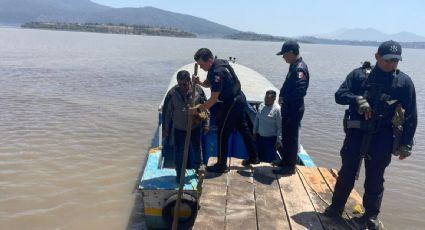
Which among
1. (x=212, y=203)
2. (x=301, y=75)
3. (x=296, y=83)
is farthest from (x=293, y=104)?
(x=212, y=203)

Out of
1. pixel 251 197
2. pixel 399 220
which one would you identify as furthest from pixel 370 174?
pixel 399 220

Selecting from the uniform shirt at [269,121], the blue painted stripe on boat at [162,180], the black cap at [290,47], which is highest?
the black cap at [290,47]

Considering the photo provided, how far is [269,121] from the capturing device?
7.09 metres

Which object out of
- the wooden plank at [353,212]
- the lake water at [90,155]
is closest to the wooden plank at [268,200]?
the wooden plank at [353,212]

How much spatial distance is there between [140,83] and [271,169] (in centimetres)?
1849

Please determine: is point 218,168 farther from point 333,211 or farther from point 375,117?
point 375,117

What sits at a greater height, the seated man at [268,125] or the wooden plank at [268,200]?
the seated man at [268,125]

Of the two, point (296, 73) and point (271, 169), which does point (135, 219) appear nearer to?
point (271, 169)

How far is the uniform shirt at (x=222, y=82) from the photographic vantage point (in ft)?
18.4

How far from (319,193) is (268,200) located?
0.83 meters

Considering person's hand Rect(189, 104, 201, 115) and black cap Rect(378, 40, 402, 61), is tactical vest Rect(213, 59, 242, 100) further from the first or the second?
black cap Rect(378, 40, 402, 61)

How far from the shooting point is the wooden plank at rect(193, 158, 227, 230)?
460 cm

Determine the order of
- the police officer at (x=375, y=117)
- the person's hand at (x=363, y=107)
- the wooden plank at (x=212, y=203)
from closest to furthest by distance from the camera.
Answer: the person's hand at (x=363, y=107)
the police officer at (x=375, y=117)
the wooden plank at (x=212, y=203)

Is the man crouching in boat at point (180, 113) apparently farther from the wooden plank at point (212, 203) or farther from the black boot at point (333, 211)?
the black boot at point (333, 211)
